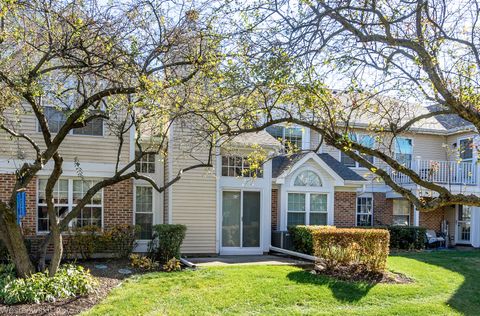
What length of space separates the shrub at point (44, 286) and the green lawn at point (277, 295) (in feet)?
2.30

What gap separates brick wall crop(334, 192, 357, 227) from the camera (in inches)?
717

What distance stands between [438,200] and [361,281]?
6.18 m

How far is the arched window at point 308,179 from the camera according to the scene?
17.3 meters

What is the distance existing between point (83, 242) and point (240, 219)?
5166 millimetres

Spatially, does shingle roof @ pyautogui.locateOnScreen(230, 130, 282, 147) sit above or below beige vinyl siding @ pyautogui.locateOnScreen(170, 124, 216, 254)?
above

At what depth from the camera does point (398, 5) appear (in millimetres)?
6172

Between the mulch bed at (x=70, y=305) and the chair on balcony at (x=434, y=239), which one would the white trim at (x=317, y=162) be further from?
the mulch bed at (x=70, y=305)

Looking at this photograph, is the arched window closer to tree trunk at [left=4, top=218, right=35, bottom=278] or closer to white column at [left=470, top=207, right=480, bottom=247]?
white column at [left=470, top=207, right=480, bottom=247]

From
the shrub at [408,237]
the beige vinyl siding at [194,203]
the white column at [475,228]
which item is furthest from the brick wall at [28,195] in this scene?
the white column at [475,228]

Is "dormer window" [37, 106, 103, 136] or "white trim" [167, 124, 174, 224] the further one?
"white trim" [167, 124, 174, 224]

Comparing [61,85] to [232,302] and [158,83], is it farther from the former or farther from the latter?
[232,302]

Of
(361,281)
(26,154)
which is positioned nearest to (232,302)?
(361,281)

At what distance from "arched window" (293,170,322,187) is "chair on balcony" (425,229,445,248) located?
600 centimetres

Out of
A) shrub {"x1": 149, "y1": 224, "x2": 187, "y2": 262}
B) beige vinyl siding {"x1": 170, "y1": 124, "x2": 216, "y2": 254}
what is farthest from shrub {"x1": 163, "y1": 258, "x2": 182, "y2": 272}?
beige vinyl siding {"x1": 170, "y1": 124, "x2": 216, "y2": 254}
